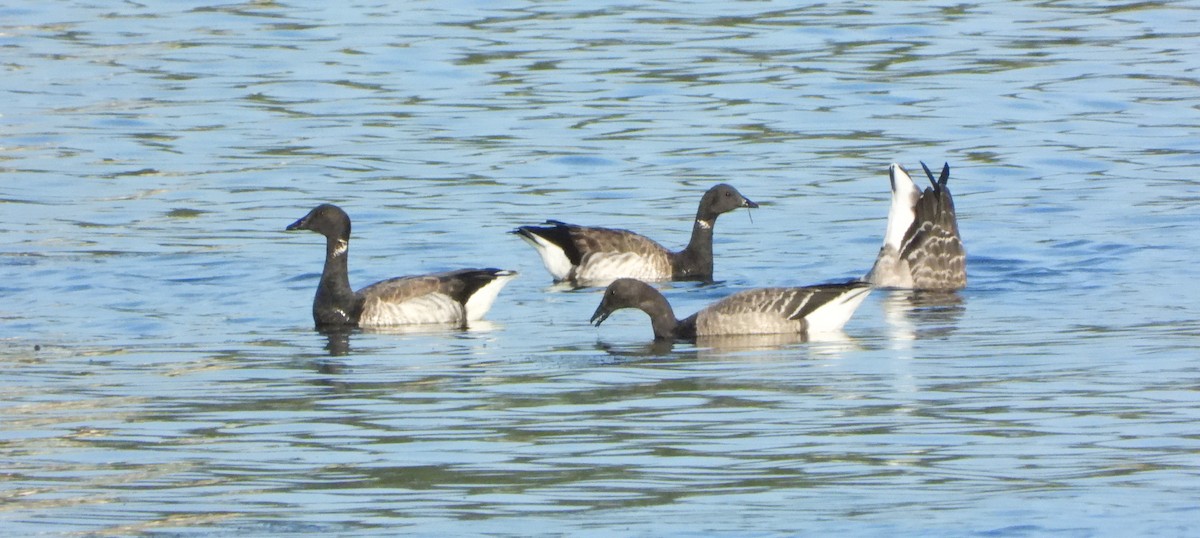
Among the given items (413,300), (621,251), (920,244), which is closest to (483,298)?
(413,300)

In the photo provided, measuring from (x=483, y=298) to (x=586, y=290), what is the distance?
2.46m

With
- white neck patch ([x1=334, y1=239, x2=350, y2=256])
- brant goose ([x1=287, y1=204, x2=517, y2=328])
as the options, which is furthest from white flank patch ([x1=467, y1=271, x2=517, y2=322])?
white neck patch ([x1=334, y1=239, x2=350, y2=256])

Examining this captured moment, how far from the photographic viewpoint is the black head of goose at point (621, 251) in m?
19.0

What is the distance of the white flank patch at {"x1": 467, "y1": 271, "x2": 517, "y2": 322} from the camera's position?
54.9 ft

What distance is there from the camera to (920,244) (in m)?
18.5

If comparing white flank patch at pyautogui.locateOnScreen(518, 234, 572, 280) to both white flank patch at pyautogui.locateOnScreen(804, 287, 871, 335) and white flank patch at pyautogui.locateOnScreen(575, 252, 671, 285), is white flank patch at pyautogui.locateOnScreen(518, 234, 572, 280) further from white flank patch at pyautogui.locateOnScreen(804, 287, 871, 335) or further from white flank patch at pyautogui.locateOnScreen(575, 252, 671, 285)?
white flank patch at pyautogui.locateOnScreen(804, 287, 871, 335)

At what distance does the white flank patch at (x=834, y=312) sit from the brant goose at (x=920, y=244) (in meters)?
2.87

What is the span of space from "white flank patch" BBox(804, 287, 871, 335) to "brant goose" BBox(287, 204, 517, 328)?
8.45 ft

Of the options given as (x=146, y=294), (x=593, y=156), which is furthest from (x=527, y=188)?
(x=146, y=294)

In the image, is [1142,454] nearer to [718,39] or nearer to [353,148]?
[353,148]

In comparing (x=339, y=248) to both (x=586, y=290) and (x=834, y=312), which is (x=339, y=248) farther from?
(x=834, y=312)

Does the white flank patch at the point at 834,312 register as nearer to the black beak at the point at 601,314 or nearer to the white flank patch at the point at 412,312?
the black beak at the point at 601,314

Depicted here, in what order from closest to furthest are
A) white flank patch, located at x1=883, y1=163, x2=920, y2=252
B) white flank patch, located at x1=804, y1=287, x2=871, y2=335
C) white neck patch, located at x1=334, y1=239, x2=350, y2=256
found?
white flank patch, located at x1=804, y1=287, x2=871, y2=335, white neck patch, located at x1=334, y1=239, x2=350, y2=256, white flank patch, located at x1=883, y1=163, x2=920, y2=252

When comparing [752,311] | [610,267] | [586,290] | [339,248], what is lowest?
[586,290]
